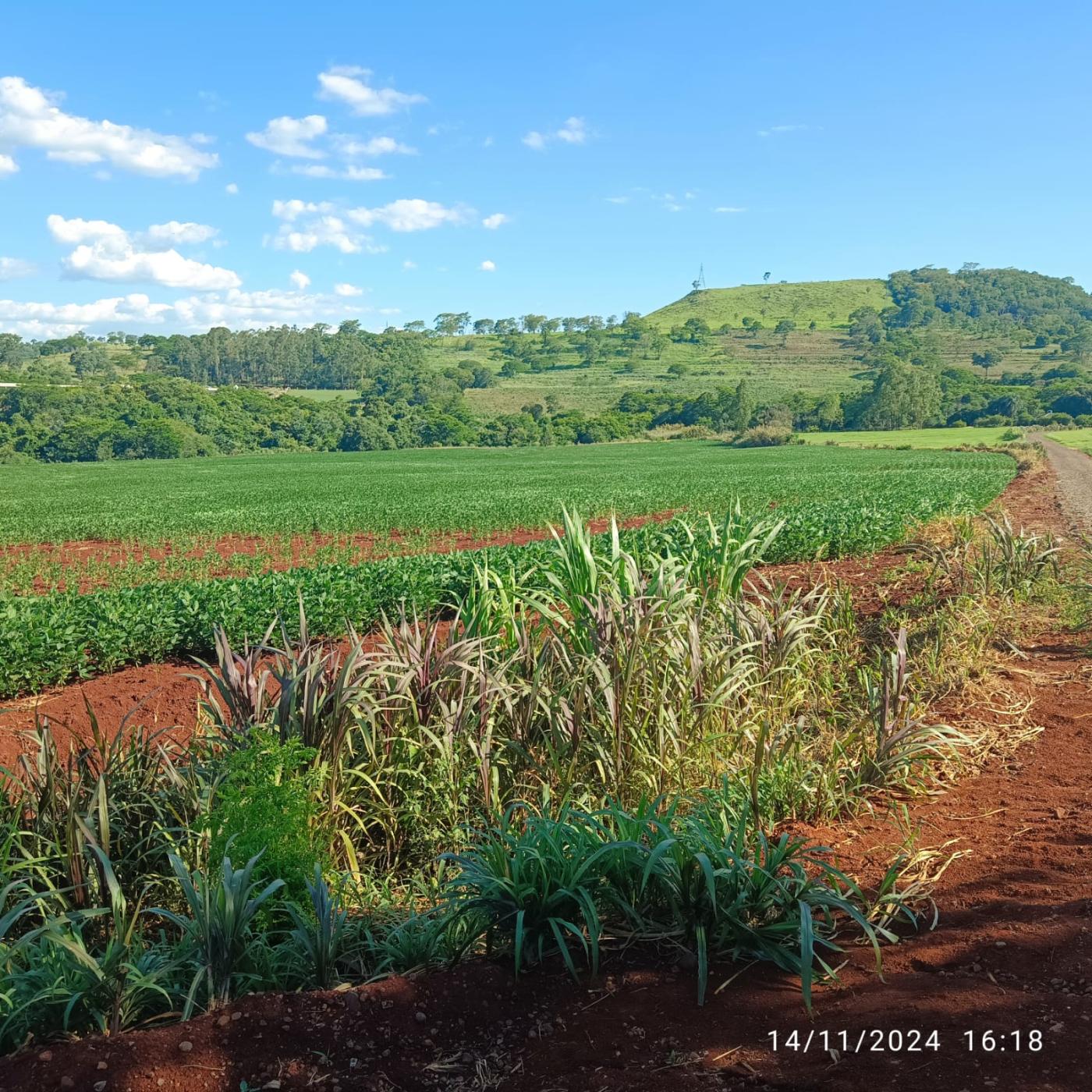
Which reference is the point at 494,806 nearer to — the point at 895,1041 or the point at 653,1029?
the point at 653,1029

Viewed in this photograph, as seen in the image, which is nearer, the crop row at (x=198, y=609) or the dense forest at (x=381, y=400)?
the crop row at (x=198, y=609)

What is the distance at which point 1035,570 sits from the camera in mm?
9984

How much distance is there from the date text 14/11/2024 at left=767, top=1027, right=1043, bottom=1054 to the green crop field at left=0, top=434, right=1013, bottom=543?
1743cm

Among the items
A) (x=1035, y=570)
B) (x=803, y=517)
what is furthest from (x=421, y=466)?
(x=1035, y=570)

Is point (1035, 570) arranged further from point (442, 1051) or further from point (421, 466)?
point (421, 466)

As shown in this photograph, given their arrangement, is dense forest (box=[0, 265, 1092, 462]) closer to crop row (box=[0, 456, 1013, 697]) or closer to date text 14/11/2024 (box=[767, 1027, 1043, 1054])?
crop row (box=[0, 456, 1013, 697])

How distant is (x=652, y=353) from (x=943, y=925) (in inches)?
6778

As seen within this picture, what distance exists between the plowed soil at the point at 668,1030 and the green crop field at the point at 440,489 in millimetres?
17073

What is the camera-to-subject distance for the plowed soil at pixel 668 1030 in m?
2.45

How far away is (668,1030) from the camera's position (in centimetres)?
272

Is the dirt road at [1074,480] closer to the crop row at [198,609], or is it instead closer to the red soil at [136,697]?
the red soil at [136,697]

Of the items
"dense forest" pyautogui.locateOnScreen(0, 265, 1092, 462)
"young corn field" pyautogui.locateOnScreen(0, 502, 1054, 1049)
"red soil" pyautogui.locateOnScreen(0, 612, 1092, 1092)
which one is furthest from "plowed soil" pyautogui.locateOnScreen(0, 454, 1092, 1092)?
"dense forest" pyautogui.locateOnScreen(0, 265, 1092, 462)

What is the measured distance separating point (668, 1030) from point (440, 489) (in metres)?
41.7

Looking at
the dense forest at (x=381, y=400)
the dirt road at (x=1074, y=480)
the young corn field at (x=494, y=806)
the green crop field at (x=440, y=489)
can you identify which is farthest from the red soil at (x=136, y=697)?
the dense forest at (x=381, y=400)
